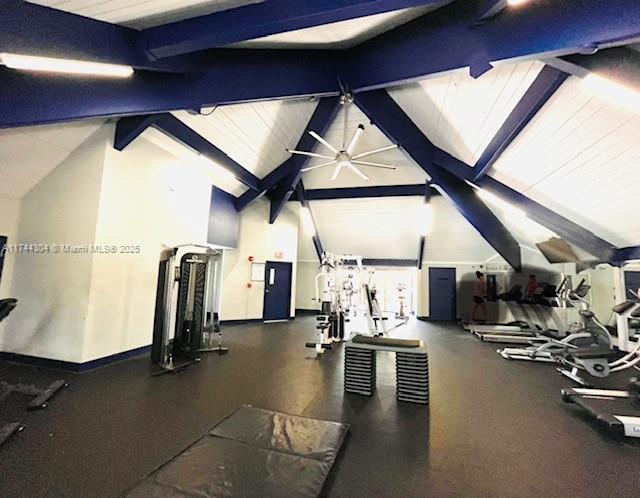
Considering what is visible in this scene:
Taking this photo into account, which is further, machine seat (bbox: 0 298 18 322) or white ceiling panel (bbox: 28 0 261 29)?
machine seat (bbox: 0 298 18 322)

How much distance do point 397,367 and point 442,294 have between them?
25.0ft

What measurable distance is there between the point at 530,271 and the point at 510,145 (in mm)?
5872

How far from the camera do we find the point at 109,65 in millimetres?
2441

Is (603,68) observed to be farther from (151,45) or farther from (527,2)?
(151,45)

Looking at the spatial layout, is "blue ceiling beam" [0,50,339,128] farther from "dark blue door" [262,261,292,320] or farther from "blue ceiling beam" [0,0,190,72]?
"dark blue door" [262,261,292,320]

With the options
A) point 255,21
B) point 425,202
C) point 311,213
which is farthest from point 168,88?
point 425,202

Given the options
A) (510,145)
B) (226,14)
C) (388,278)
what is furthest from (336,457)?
(388,278)

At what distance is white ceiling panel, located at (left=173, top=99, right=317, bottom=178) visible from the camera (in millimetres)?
4641

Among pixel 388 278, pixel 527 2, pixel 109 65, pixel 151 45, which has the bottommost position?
pixel 388 278

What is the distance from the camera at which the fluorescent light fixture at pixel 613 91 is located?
7.60ft

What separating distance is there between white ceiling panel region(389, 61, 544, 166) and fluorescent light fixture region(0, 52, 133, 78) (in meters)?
3.26

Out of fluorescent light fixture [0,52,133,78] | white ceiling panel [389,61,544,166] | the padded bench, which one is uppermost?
white ceiling panel [389,61,544,166]

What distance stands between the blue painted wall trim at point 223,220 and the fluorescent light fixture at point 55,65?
4081 millimetres

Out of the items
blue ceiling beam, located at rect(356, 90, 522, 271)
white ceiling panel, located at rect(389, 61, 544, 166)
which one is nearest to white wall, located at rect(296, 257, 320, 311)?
blue ceiling beam, located at rect(356, 90, 522, 271)
